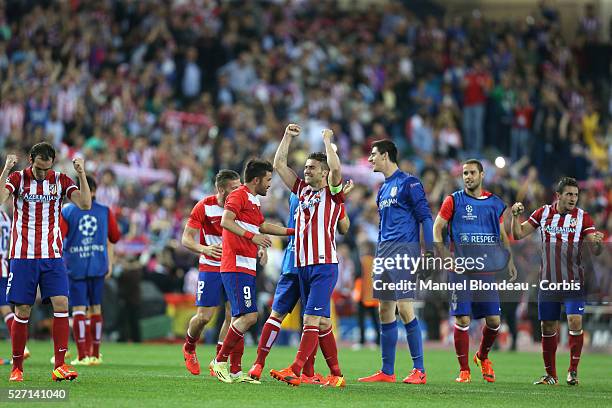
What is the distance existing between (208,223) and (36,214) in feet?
7.81

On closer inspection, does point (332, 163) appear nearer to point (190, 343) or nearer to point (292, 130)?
point (292, 130)

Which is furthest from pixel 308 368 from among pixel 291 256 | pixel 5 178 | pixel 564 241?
pixel 5 178

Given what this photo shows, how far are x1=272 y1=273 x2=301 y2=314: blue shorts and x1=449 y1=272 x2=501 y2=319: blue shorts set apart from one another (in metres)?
2.20

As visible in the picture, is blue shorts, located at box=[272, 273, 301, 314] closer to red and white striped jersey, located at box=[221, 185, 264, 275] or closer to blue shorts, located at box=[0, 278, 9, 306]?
red and white striped jersey, located at box=[221, 185, 264, 275]

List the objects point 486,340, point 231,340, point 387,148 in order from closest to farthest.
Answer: point 231,340 → point 387,148 → point 486,340

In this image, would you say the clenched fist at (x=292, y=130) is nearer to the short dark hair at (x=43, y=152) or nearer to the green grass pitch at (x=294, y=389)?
the short dark hair at (x=43, y=152)

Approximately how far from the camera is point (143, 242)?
23.0m

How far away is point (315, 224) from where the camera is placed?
1146cm

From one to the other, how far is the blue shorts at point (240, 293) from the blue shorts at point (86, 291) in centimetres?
393

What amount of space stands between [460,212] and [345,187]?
202 centimetres

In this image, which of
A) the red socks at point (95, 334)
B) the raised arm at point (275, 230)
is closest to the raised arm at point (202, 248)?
the raised arm at point (275, 230)

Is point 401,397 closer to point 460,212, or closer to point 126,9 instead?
point 460,212

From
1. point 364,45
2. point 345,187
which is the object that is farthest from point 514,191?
point 345,187

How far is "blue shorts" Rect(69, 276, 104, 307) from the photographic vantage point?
14.9 metres
